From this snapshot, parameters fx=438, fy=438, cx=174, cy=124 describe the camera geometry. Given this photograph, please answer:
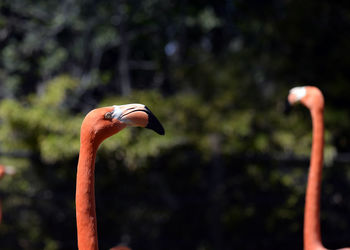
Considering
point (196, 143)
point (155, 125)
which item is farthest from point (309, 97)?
point (196, 143)

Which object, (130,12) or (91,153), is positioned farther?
(130,12)

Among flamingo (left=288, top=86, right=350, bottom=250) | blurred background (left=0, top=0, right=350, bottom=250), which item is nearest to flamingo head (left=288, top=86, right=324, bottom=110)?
flamingo (left=288, top=86, right=350, bottom=250)

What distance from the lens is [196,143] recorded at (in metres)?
5.22

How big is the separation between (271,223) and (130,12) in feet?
10.5

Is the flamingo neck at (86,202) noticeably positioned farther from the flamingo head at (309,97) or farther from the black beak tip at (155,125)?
the flamingo head at (309,97)

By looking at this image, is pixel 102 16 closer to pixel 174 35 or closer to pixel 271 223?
pixel 174 35

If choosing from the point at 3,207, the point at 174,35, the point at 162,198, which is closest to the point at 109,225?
the point at 162,198

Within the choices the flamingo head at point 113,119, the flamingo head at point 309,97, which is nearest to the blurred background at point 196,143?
the flamingo head at point 309,97

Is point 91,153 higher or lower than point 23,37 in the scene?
lower

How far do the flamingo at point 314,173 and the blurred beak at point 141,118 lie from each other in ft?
4.22

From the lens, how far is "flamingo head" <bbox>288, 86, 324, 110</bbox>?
270 centimetres

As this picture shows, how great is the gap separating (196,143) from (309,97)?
2.58 m

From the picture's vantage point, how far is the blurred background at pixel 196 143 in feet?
16.5

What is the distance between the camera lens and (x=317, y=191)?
2.61m
